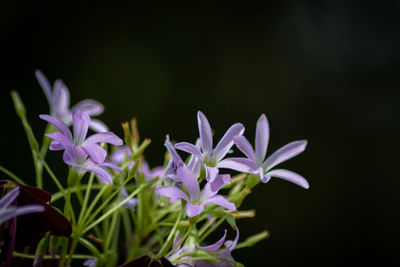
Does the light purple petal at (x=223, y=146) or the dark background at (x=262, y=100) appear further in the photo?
the dark background at (x=262, y=100)

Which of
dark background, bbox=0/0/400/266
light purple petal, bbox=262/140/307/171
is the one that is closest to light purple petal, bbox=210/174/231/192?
light purple petal, bbox=262/140/307/171

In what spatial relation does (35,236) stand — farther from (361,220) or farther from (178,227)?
(361,220)

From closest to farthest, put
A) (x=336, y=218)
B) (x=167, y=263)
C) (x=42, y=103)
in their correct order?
(x=167, y=263) → (x=42, y=103) → (x=336, y=218)

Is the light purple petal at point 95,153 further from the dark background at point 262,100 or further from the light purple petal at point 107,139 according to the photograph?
the dark background at point 262,100

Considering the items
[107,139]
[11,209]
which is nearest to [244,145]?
[107,139]

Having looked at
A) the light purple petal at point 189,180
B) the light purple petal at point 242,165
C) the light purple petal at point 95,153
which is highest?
the light purple petal at point 95,153

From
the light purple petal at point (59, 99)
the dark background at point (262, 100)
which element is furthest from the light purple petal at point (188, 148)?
the dark background at point (262, 100)

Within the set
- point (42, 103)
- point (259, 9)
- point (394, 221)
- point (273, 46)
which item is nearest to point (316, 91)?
point (273, 46)
